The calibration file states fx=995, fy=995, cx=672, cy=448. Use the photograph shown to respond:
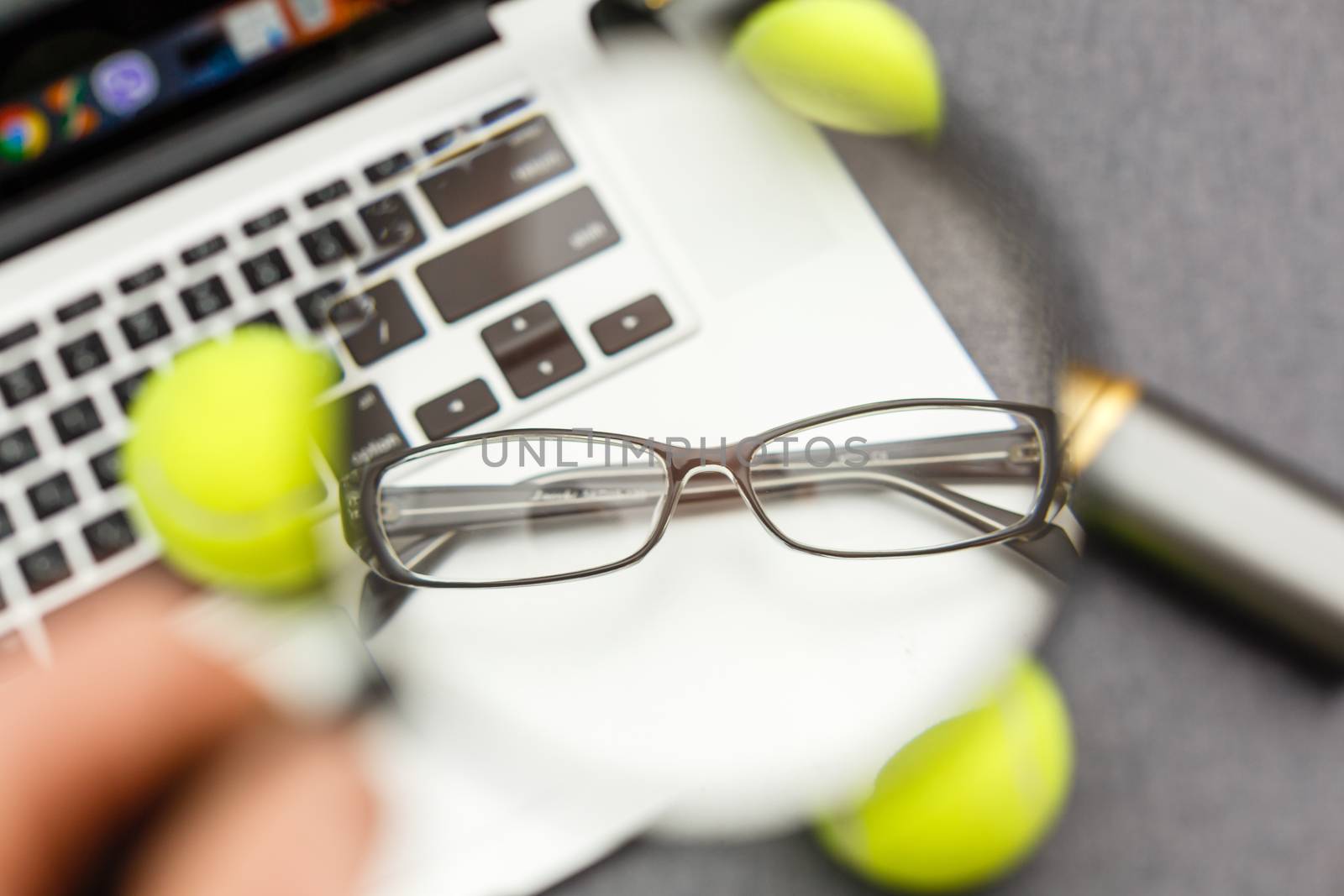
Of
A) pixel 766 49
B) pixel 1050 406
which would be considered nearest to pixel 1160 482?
pixel 1050 406

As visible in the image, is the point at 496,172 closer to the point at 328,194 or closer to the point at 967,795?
the point at 328,194

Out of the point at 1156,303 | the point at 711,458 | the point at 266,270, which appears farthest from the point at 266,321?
the point at 1156,303

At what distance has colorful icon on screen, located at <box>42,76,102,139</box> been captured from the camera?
30 centimetres

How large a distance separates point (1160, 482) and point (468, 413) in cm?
25

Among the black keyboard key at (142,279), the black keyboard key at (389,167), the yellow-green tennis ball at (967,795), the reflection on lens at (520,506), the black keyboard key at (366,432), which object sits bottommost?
the yellow-green tennis ball at (967,795)

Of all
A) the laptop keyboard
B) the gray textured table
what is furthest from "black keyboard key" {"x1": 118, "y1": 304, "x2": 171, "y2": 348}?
the gray textured table

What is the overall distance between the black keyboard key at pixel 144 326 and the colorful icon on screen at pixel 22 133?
56 millimetres

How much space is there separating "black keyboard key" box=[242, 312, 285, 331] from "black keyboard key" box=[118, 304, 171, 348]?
0.03 metres

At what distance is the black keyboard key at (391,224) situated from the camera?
0.32 meters

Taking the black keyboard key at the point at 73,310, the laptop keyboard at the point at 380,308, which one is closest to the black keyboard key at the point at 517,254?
the laptop keyboard at the point at 380,308

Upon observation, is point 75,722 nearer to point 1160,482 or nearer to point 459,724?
point 459,724

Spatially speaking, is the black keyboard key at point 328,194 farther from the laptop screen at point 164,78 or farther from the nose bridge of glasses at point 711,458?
the nose bridge of glasses at point 711,458

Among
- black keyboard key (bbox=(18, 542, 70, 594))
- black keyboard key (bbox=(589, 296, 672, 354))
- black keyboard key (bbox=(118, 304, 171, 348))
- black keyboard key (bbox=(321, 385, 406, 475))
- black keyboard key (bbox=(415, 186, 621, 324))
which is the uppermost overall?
black keyboard key (bbox=(118, 304, 171, 348))

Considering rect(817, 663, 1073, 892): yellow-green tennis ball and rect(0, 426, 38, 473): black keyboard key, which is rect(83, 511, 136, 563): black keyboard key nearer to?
rect(0, 426, 38, 473): black keyboard key
